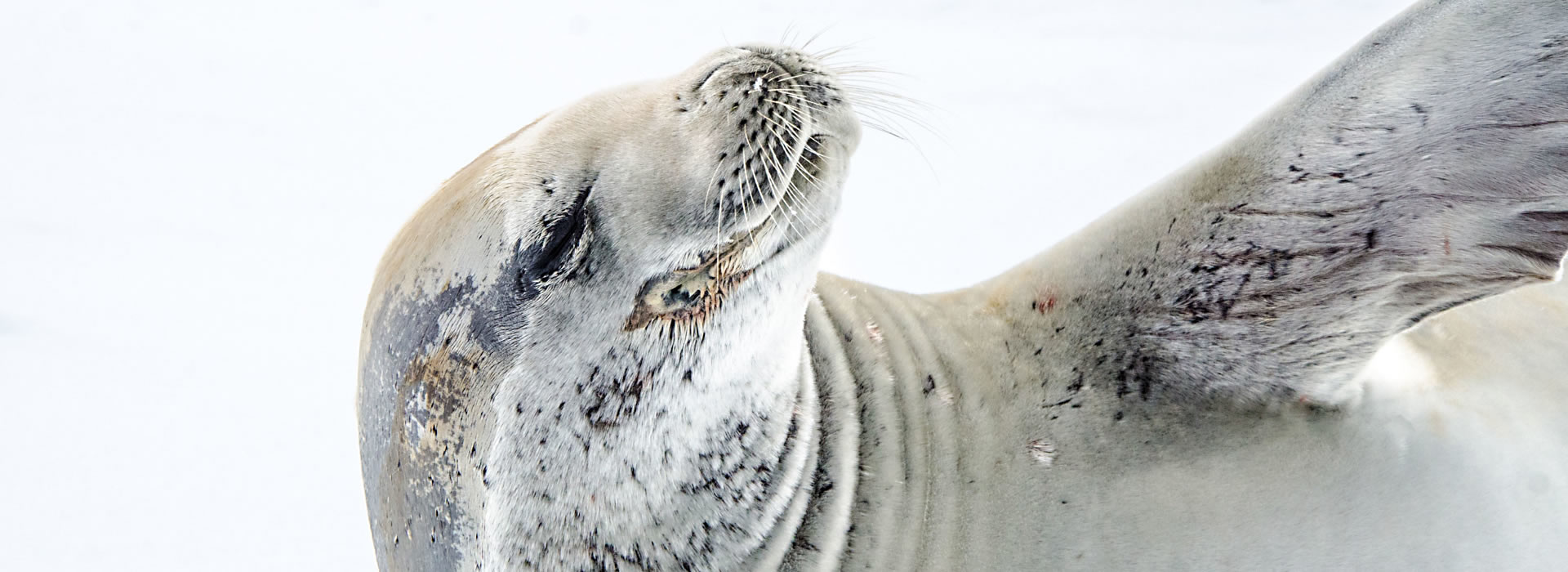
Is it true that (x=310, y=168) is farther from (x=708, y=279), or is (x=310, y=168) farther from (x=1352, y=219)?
(x=1352, y=219)

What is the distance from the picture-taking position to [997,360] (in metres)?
1.81

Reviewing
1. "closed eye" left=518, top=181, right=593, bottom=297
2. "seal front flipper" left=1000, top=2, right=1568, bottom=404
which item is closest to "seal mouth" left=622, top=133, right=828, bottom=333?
"closed eye" left=518, top=181, right=593, bottom=297

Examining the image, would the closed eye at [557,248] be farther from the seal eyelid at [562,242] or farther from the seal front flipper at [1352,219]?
the seal front flipper at [1352,219]

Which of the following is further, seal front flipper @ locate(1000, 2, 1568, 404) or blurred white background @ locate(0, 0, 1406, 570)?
blurred white background @ locate(0, 0, 1406, 570)

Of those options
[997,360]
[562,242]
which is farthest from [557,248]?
[997,360]

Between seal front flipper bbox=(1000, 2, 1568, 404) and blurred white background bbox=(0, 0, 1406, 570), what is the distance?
4.52 ft

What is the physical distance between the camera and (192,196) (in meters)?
3.90

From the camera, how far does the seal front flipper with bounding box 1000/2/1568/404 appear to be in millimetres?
1458

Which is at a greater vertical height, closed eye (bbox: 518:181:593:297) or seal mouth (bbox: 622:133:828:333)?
closed eye (bbox: 518:181:593:297)

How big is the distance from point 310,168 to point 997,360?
308cm

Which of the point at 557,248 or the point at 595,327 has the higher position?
the point at 557,248

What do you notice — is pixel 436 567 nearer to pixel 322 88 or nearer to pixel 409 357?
pixel 409 357

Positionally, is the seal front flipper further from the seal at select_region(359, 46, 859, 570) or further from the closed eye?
the closed eye

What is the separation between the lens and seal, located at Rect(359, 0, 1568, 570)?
1.46 meters
